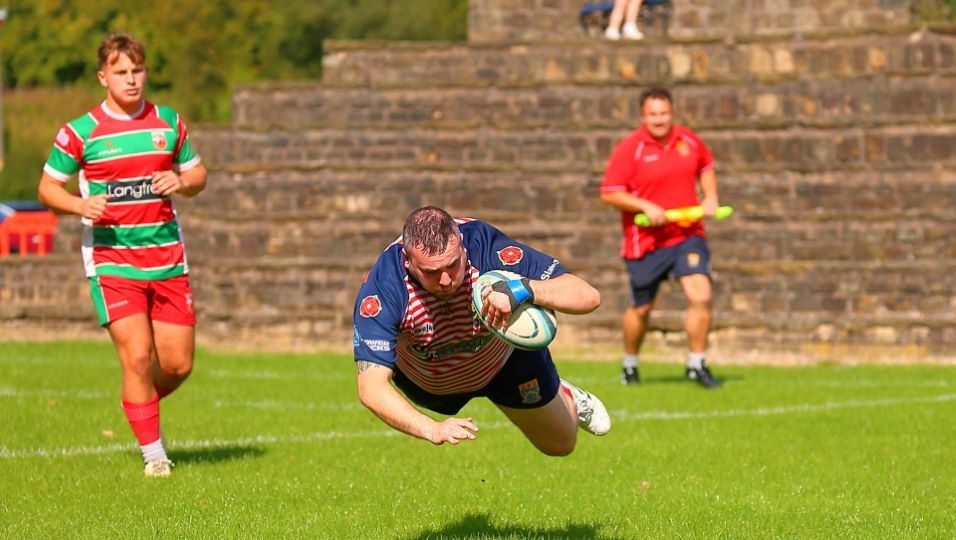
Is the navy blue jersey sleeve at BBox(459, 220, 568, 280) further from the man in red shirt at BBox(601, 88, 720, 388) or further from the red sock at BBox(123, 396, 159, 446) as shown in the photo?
the man in red shirt at BBox(601, 88, 720, 388)

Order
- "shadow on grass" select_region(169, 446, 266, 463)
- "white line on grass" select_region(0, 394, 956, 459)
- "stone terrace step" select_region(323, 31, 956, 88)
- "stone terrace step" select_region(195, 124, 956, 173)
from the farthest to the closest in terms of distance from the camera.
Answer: "stone terrace step" select_region(323, 31, 956, 88) → "stone terrace step" select_region(195, 124, 956, 173) → "white line on grass" select_region(0, 394, 956, 459) → "shadow on grass" select_region(169, 446, 266, 463)

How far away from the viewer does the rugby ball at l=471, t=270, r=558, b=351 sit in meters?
7.30

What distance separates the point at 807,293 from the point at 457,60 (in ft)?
24.1

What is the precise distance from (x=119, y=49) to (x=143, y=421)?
2399 millimetres

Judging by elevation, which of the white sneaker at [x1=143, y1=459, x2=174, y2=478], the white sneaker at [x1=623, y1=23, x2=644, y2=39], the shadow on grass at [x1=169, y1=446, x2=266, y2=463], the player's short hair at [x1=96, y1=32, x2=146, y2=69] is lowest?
the shadow on grass at [x1=169, y1=446, x2=266, y2=463]

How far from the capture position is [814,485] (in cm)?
1035

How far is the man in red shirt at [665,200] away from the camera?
15.7 metres

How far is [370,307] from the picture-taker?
301 inches

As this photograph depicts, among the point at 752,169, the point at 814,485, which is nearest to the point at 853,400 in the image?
the point at 814,485

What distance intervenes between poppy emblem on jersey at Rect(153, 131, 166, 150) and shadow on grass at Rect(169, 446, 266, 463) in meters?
2.17

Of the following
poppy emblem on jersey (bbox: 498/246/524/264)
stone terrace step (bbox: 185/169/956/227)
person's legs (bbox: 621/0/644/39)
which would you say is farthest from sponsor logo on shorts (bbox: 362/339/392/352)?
person's legs (bbox: 621/0/644/39)

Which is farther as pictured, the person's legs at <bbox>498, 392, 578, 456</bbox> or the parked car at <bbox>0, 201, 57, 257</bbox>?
the parked car at <bbox>0, 201, 57, 257</bbox>

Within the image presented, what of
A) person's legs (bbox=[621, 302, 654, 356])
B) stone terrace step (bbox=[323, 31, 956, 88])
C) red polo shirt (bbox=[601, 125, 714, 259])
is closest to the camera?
red polo shirt (bbox=[601, 125, 714, 259])

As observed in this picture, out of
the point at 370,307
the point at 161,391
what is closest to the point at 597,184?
the point at 161,391
